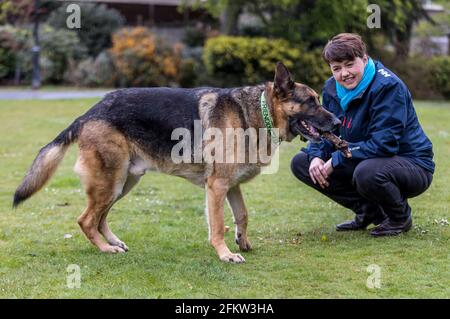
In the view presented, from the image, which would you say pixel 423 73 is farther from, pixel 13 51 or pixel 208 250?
pixel 208 250

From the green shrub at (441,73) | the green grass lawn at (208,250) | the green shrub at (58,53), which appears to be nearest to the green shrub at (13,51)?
the green shrub at (58,53)

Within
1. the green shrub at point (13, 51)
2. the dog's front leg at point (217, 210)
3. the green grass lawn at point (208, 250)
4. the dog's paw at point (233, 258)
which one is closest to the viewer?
the green grass lawn at point (208, 250)

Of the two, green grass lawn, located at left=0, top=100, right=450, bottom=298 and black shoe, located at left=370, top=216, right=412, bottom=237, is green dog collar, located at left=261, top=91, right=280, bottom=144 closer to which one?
green grass lawn, located at left=0, top=100, right=450, bottom=298

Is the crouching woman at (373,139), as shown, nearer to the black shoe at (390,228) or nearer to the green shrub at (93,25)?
the black shoe at (390,228)

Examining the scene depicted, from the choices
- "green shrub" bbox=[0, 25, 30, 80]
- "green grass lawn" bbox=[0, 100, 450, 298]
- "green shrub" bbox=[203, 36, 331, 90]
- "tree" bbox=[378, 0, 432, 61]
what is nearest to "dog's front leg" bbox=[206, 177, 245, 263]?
"green grass lawn" bbox=[0, 100, 450, 298]

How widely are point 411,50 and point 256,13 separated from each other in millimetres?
7870

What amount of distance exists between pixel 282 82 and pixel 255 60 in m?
16.9

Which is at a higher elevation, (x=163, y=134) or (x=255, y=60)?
(x=163, y=134)

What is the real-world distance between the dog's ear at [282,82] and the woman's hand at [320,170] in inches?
34.5

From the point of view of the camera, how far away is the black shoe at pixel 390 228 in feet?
19.8

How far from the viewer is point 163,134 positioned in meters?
5.66

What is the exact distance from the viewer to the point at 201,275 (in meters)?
4.96

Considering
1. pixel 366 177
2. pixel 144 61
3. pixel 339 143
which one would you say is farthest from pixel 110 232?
pixel 144 61
